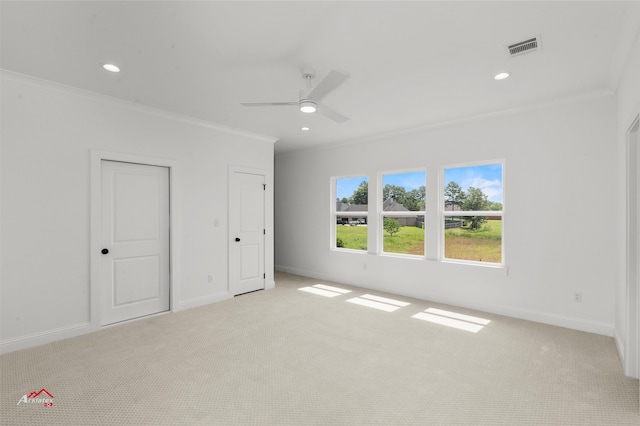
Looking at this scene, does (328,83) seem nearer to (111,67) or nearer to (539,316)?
(111,67)

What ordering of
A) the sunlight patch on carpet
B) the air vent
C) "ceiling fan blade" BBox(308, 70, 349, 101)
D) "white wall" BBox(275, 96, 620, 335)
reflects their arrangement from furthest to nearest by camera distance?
the sunlight patch on carpet
"white wall" BBox(275, 96, 620, 335)
the air vent
"ceiling fan blade" BBox(308, 70, 349, 101)

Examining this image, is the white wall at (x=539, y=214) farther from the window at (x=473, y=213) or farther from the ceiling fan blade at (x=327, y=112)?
the ceiling fan blade at (x=327, y=112)

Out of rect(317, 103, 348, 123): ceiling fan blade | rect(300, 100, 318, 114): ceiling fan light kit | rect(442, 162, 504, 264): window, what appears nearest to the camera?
rect(300, 100, 318, 114): ceiling fan light kit

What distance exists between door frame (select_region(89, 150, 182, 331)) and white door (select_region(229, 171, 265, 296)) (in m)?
0.87

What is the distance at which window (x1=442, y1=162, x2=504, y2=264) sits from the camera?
14.0 ft

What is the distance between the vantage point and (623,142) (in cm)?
288

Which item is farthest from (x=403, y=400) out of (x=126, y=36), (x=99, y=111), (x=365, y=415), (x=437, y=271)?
(x=99, y=111)

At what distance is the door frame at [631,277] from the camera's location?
2512 mm

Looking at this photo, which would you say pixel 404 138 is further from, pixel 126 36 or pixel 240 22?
pixel 126 36

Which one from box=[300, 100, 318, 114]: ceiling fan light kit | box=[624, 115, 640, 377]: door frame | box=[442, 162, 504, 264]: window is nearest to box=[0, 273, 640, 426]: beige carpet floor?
box=[624, 115, 640, 377]: door frame

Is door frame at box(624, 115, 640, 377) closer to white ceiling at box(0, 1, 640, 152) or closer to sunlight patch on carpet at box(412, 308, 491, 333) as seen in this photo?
white ceiling at box(0, 1, 640, 152)

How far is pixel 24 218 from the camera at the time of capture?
10.1 ft

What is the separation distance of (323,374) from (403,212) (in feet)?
10.7

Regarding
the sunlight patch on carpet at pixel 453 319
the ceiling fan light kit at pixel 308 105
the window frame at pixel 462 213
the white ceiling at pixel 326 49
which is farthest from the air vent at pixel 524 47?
the sunlight patch on carpet at pixel 453 319
